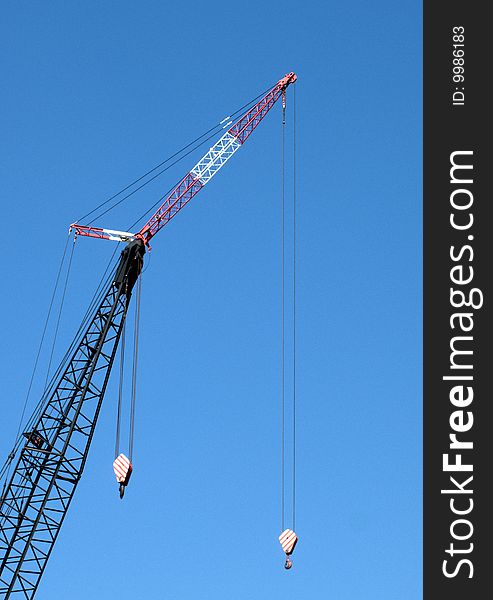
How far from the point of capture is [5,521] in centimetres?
9631

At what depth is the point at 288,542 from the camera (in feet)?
297

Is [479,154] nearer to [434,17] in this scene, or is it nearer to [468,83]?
[468,83]

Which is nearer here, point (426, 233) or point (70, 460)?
point (426, 233)

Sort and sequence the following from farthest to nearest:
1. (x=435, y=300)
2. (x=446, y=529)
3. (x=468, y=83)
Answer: (x=468, y=83), (x=435, y=300), (x=446, y=529)

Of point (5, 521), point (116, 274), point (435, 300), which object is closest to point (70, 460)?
point (5, 521)

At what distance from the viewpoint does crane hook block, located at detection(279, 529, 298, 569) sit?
8988 cm

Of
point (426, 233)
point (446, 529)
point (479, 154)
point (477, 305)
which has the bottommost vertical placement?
point (446, 529)

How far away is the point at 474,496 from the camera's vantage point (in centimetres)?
5709

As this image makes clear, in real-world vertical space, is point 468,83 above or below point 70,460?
above

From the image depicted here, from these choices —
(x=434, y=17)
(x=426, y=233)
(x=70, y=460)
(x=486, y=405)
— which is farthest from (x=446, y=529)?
(x=70, y=460)

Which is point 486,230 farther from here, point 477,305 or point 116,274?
point 116,274

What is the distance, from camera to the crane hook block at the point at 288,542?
295 ft

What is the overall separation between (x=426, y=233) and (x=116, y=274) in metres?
43.9

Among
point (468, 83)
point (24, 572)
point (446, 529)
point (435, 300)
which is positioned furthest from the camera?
point (24, 572)
